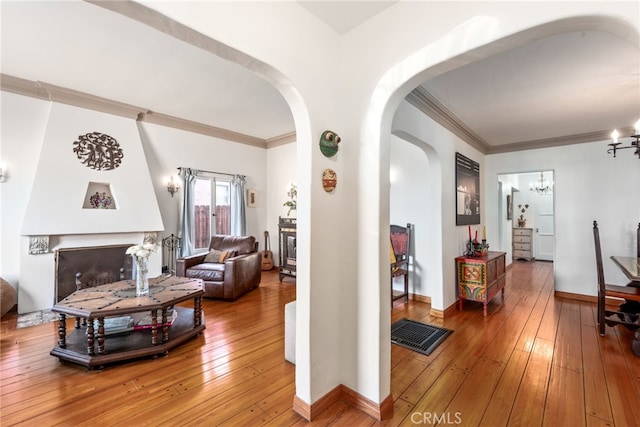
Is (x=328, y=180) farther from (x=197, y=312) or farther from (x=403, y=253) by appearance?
(x=403, y=253)

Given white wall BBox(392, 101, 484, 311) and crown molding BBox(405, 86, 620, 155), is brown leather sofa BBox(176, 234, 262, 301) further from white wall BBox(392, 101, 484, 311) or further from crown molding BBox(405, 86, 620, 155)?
crown molding BBox(405, 86, 620, 155)

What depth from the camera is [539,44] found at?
7.30 ft

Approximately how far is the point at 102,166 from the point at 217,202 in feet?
6.83

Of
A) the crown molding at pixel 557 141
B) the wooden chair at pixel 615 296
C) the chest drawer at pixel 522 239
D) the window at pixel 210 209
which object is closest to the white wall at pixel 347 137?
the wooden chair at pixel 615 296

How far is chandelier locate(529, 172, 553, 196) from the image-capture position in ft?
26.0

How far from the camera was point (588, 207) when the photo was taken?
4.45 m

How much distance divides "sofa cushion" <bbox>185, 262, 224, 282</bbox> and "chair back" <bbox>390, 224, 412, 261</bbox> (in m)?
2.70

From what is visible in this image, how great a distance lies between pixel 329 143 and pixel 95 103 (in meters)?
4.12

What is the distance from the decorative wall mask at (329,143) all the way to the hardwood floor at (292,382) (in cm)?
175

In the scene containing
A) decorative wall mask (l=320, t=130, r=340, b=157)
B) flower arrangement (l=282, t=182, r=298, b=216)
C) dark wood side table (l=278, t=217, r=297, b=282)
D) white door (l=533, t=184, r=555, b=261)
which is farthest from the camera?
white door (l=533, t=184, r=555, b=261)

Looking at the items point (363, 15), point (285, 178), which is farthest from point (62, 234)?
point (363, 15)

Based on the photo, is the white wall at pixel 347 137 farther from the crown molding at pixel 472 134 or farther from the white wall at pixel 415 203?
the white wall at pixel 415 203

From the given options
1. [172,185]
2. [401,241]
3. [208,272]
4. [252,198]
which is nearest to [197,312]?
[208,272]

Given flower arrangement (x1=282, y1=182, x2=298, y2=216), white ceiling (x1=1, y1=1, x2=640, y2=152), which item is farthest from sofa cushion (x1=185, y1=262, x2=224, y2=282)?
white ceiling (x1=1, y1=1, x2=640, y2=152)
